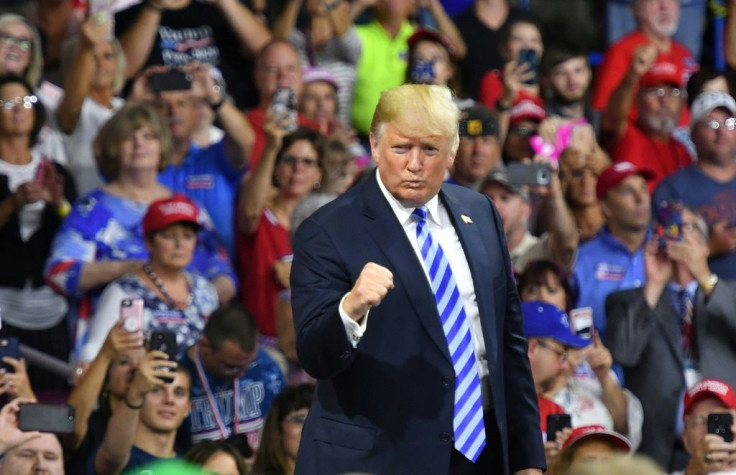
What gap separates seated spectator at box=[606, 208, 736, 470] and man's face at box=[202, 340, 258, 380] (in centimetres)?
178

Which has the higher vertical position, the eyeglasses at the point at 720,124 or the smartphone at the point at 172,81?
the smartphone at the point at 172,81

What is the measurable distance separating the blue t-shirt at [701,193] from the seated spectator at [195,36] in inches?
93.5

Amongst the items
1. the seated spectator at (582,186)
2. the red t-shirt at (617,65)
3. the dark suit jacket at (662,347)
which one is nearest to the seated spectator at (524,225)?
the dark suit jacket at (662,347)

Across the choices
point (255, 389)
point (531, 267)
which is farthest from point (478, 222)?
point (531, 267)

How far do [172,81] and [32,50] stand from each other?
0.70 m

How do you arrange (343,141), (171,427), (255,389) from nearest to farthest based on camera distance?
(171,427) → (255,389) → (343,141)

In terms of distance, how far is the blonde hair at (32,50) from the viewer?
25.6ft

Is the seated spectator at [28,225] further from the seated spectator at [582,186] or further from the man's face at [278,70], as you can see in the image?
the seated spectator at [582,186]

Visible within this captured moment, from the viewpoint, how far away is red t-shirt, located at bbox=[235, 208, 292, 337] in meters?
7.46

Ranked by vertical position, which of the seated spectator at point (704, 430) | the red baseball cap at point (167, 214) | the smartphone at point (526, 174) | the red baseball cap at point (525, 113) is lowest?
the seated spectator at point (704, 430)

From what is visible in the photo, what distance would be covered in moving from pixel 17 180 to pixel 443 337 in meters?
3.98

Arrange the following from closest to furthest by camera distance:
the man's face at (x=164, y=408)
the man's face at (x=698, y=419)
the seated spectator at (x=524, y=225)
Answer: the man's face at (x=164, y=408)
the man's face at (x=698, y=419)
the seated spectator at (x=524, y=225)

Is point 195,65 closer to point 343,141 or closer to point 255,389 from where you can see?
point 343,141

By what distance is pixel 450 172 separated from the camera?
27.0 ft
